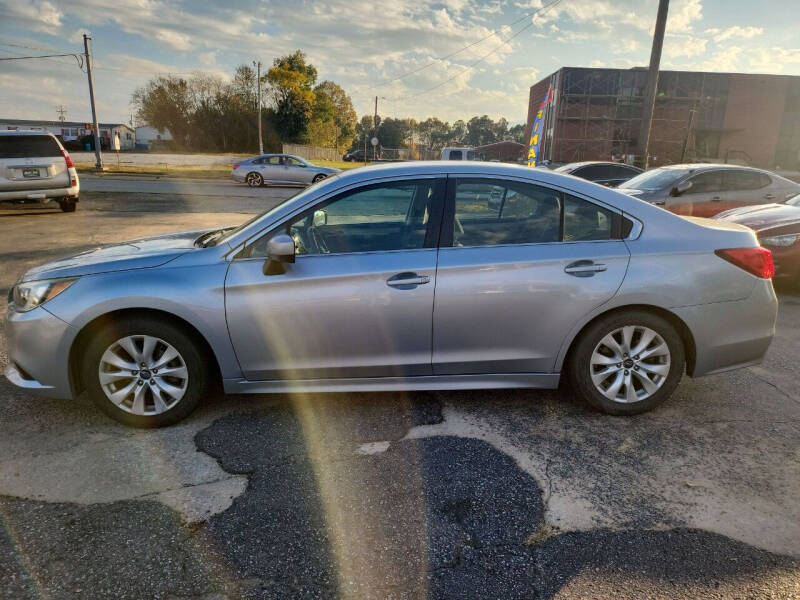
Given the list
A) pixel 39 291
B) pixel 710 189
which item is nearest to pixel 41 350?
pixel 39 291

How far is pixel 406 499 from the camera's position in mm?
2686

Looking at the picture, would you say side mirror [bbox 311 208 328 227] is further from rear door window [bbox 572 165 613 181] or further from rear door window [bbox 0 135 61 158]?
rear door window [bbox 572 165 613 181]

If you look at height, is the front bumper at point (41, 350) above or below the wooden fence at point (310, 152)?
below

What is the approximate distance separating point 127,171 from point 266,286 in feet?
94.1

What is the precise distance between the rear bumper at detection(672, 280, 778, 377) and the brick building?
4420 cm

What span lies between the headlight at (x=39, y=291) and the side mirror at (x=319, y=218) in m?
1.45

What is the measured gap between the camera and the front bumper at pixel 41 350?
10.4 feet

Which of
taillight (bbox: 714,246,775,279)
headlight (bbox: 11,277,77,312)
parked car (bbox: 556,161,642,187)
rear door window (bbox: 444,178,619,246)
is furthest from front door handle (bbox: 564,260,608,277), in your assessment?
parked car (bbox: 556,161,642,187)

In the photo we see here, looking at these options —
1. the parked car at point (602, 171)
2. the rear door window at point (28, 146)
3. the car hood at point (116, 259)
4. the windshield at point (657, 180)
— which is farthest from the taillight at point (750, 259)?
the rear door window at point (28, 146)

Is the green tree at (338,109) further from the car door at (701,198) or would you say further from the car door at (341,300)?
the car door at (341,300)

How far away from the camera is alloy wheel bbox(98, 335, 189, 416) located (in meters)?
3.24

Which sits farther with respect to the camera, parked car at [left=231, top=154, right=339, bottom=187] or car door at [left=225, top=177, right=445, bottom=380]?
parked car at [left=231, top=154, right=339, bottom=187]

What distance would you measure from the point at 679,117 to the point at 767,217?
150ft

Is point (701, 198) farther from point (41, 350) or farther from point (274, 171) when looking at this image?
point (274, 171)
